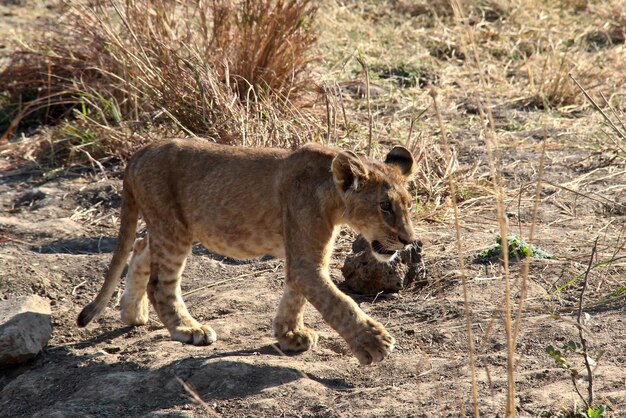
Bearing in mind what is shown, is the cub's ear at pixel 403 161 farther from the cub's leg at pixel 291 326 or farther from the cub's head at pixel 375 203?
the cub's leg at pixel 291 326

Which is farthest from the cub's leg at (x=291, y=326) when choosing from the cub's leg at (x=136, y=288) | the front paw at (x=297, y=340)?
the cub's leg at (x=136, y=288)

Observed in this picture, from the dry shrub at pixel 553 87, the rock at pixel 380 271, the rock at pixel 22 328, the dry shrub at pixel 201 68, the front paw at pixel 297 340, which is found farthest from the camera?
the dry shrub at pixel 553 87

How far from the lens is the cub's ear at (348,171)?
17.8 ft

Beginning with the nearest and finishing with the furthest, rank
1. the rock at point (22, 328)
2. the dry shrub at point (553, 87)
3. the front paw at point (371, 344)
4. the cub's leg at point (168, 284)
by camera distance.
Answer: the front paw at point (371, 344) → the rock at point (22, 328) → the cub's leg at point (168, 284) → the dry shrub at point (553, 87)

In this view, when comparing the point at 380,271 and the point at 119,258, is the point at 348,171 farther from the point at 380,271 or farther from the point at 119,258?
the point at 119,258

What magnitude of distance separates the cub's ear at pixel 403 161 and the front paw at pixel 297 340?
112 centimetres

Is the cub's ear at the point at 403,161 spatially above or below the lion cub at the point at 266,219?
above

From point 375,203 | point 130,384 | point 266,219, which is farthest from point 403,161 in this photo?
point 130,384

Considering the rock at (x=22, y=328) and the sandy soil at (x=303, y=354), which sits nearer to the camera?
the sandy soil at (x=303, y=354)

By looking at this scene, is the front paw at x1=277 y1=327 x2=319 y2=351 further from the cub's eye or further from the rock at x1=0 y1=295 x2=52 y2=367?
the rock at x1=0 y1=295 x2=52 y2=367

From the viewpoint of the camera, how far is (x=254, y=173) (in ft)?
19.8

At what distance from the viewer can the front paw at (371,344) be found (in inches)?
204

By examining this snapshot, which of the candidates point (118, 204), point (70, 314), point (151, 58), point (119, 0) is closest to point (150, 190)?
point (70, 314)

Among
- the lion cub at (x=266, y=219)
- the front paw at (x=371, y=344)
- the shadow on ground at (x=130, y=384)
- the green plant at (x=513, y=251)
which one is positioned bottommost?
the shadow on ground at (x=130, y=384)
